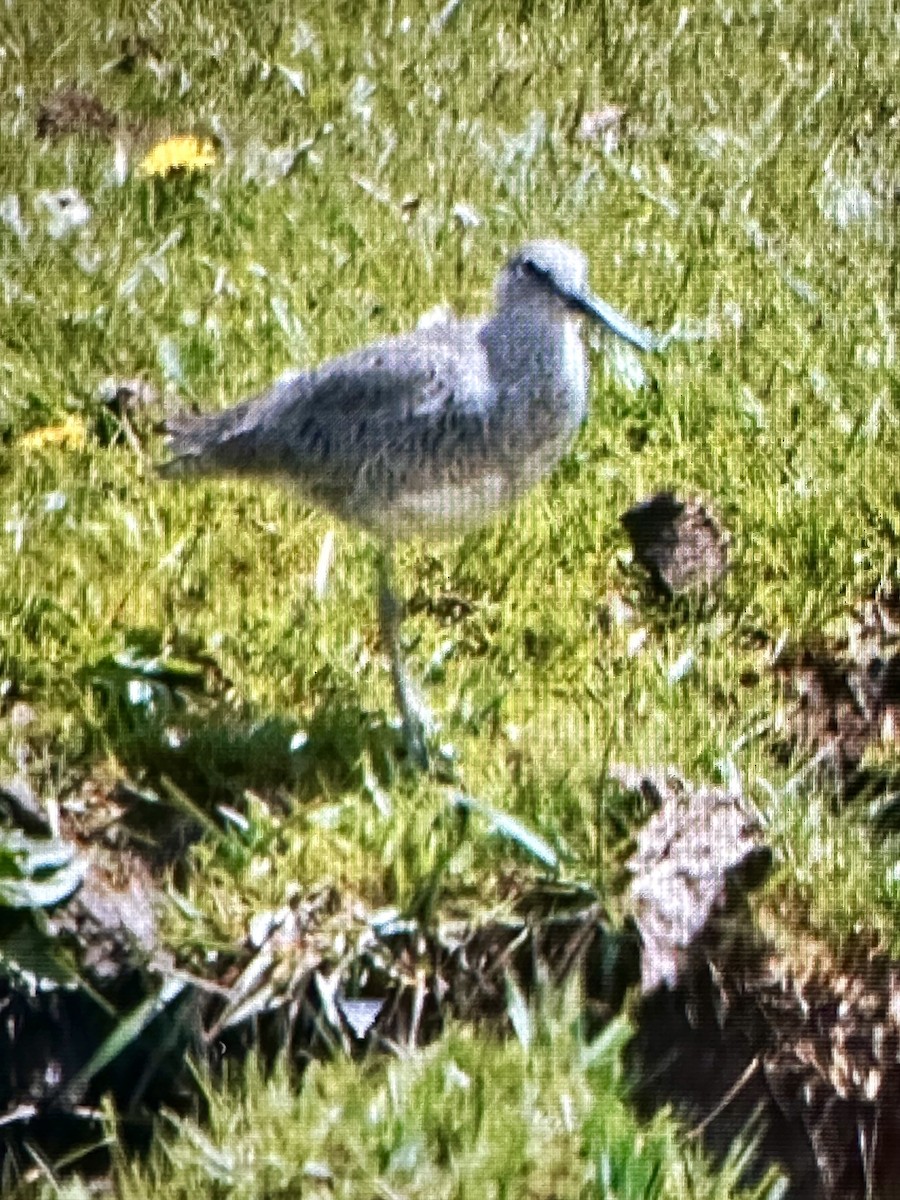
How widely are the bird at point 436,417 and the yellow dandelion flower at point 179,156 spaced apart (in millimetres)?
148

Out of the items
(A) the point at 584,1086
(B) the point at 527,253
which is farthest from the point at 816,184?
(A) the point at 584,1086

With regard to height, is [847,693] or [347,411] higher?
[347,411]

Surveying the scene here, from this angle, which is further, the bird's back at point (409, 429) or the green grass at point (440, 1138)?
the bird's back at point (409, 429)

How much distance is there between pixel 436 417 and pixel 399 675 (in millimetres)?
160

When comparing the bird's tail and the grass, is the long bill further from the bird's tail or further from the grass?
the bird's tail

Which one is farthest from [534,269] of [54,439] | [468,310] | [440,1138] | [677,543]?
[440,1138]

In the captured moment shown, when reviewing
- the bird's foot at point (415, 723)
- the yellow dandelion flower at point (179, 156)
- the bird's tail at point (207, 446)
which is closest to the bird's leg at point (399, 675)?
the bird's foot at point (415, 723)

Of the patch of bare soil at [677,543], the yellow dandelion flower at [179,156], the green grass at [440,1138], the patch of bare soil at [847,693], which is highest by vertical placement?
the yellow dandelion flower at [179,156]

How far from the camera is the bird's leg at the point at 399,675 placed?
102 centimetres

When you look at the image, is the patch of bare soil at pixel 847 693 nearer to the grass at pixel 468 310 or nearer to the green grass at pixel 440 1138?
the grass at pixel 468 310

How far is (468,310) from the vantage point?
3.62 ft

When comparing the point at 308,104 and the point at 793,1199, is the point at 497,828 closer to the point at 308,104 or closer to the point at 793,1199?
the point at 793,1199

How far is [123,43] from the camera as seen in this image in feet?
3.69

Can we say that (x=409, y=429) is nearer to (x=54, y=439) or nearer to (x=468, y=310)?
(x=468, y=310)
